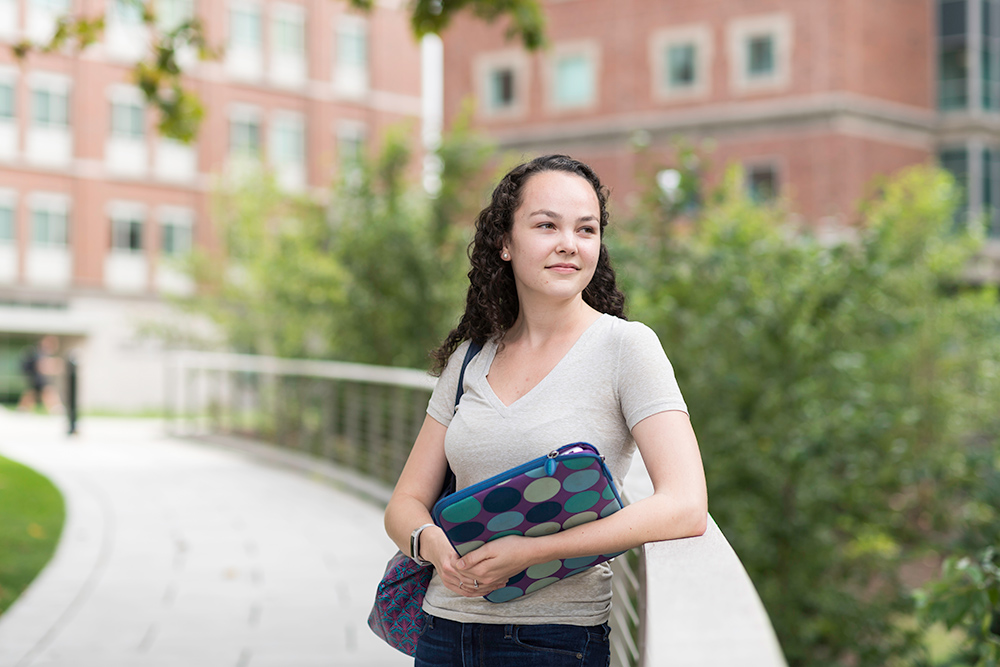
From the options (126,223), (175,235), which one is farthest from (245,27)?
(126,223)

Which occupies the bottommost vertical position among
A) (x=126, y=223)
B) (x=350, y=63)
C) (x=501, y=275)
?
(x=501, y=275)

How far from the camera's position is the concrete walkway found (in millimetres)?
5090

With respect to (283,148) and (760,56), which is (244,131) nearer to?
(283,148)

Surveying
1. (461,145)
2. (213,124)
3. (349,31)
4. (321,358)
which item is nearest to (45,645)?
(461,145)

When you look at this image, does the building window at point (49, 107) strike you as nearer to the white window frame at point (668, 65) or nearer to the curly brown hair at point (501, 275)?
the white window frame at point (668, 65)

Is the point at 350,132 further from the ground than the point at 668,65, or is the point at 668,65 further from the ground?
the point at 350,132

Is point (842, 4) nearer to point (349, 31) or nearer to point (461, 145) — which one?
point (461, 145)

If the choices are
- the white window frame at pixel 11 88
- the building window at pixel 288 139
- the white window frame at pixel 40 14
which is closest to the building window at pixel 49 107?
the white window frame at pixel 11 88

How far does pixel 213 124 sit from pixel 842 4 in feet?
71.8

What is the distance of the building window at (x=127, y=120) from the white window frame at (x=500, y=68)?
12.1m

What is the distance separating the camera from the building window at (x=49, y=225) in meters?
34.4

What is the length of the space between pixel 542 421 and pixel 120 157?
120 ft

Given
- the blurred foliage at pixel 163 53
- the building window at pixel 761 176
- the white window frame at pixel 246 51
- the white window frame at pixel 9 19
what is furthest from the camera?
the white window frame at pixel 246 51

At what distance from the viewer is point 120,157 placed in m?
36.1
